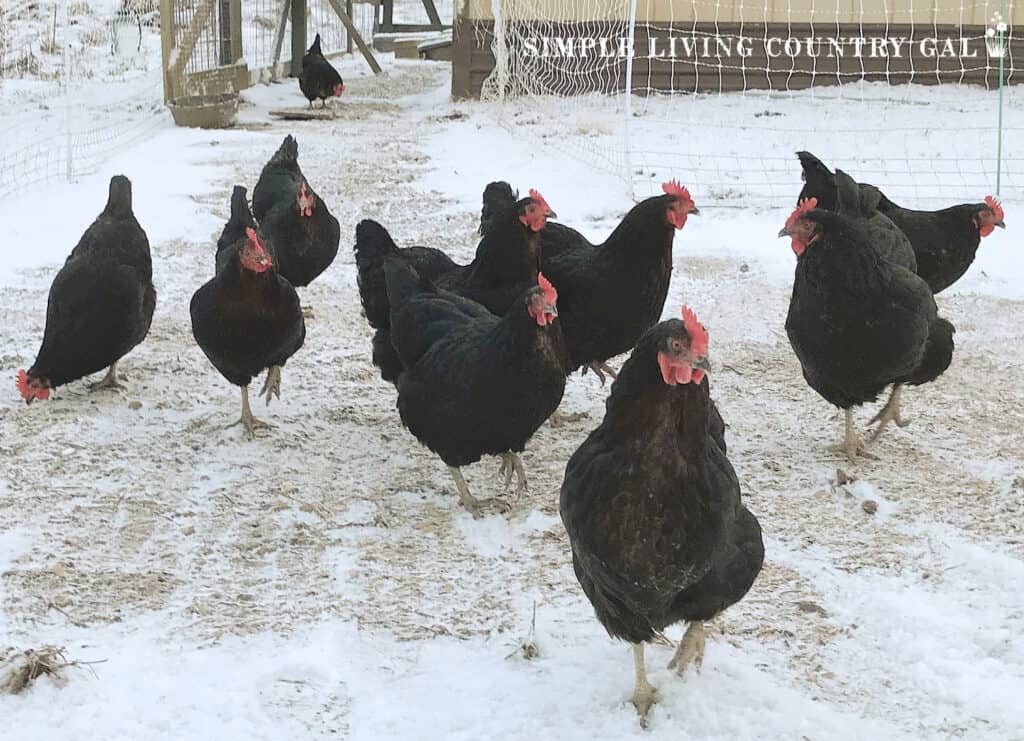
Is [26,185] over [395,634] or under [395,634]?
over

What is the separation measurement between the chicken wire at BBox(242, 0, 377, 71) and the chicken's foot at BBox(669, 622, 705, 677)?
1627 cm

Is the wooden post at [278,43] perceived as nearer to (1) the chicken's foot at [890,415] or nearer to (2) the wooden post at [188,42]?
(2) the wooden post at [188,42]

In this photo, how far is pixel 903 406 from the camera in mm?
5262

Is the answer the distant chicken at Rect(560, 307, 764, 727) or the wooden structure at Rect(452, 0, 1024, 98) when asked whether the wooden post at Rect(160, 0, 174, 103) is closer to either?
the wooden structure at Rect(452, 0, 1024, 98)

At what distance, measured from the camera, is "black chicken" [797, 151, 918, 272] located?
485 cm

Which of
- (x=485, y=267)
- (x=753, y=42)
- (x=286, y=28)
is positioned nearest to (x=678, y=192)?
(x=485, y=267)

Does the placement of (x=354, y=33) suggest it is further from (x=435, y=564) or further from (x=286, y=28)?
(x=435, y=564)

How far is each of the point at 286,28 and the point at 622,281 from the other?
20.6 meters

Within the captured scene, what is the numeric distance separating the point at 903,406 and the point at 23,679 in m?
4.14

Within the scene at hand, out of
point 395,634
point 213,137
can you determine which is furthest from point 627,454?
point 213,137

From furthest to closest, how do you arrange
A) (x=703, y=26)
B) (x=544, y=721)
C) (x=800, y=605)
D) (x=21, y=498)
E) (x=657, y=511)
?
(x=703, y=26)
(x=21, y=498)
(x=800, y=605)
(x=544, y=721)
(x=657, y=511)

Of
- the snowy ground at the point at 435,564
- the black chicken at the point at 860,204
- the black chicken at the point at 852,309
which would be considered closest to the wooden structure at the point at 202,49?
the snowy ground at the point at 435,564

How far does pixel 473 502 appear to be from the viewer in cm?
427

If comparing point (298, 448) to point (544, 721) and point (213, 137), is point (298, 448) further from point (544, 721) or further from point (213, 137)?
point (213, 137)
